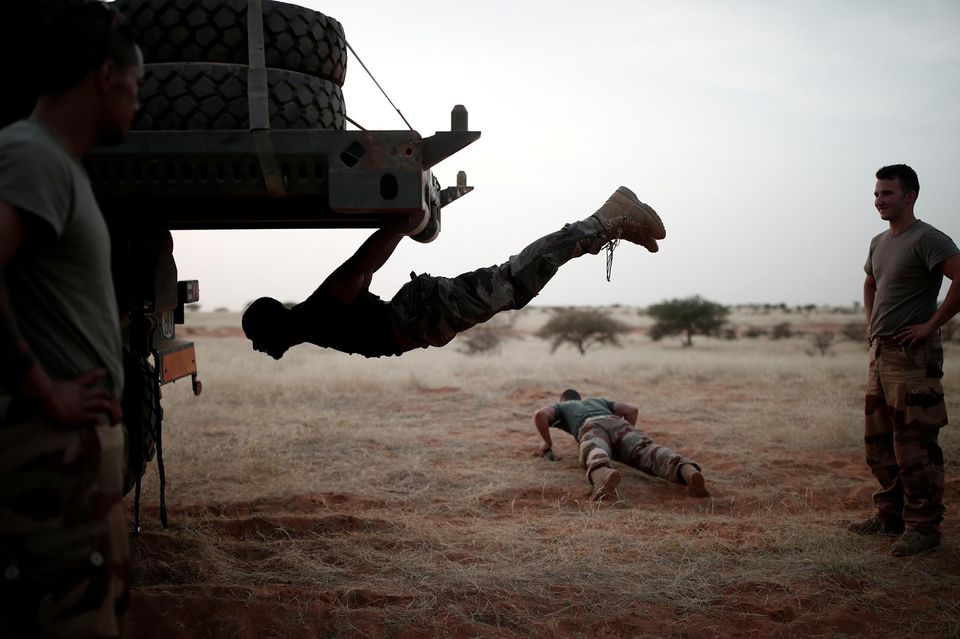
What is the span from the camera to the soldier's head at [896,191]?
14.9 ft

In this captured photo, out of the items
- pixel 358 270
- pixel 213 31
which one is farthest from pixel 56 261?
pixel 358 270

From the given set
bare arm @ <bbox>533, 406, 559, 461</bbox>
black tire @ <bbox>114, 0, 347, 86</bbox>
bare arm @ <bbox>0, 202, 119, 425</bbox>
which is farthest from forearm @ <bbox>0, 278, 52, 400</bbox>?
bare arm @ <bbox>533, 406, 559, 461</bbox>

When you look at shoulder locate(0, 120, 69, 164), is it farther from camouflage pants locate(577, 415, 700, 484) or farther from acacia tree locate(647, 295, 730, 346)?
acacia tree locate(647, 295, 730, 346)

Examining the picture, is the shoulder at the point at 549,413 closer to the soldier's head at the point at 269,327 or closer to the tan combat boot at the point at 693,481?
the tan combat boot at the point at 693,481

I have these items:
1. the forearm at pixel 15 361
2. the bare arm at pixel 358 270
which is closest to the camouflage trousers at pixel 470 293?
the bare arm at pixel 358 270

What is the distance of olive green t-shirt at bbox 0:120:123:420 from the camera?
1.73 m

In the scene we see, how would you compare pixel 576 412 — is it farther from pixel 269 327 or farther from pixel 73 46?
pixel 73 46

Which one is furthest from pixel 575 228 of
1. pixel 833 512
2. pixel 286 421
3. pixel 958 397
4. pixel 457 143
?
pixel 958 397

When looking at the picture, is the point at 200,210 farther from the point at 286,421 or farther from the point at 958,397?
the point at 958,397

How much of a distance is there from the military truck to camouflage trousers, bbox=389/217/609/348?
0.97 ft

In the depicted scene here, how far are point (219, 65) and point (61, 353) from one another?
5.79ft

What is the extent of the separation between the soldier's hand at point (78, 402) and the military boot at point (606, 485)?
4306 mm

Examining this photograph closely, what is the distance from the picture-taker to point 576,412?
6.86 meters

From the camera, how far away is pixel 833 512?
5.48 meters
